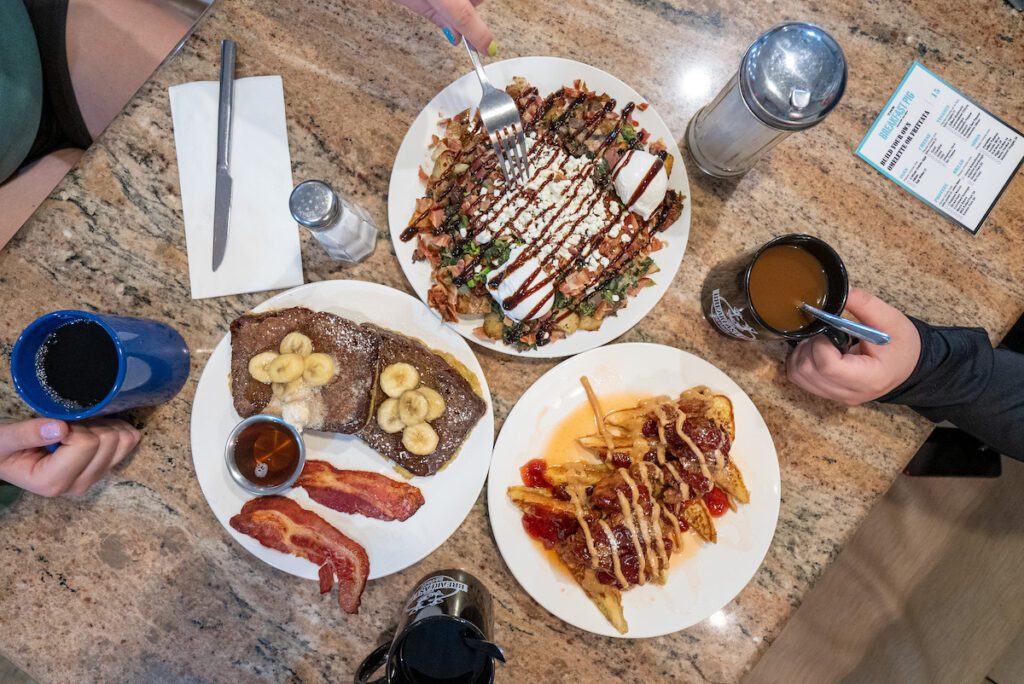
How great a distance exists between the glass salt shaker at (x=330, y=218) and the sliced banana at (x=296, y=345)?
291mm

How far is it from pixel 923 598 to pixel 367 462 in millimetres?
2443

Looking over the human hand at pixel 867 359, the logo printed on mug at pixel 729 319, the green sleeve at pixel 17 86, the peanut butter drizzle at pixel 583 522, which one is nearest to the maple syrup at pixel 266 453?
the peanut butter drizzle at pixel 583 522

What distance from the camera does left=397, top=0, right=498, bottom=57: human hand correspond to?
1466 mm

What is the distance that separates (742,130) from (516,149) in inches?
26.3

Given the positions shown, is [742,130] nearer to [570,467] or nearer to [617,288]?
Result: [617,288]

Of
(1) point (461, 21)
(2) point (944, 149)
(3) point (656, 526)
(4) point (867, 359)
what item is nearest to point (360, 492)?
(3) point (656, 526)

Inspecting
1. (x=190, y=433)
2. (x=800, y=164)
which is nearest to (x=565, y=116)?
(x=800, y=164)

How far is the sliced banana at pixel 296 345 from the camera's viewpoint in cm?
162

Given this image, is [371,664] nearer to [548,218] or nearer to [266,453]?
[266,453]

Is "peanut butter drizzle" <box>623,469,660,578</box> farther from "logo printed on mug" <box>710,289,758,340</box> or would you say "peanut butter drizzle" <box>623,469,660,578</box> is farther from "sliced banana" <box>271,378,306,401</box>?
"sliced banana" <box>271,378,306,401</box>

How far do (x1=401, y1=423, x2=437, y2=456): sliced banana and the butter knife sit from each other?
840 mm

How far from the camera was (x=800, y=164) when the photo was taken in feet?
6.04

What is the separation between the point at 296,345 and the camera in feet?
5.32

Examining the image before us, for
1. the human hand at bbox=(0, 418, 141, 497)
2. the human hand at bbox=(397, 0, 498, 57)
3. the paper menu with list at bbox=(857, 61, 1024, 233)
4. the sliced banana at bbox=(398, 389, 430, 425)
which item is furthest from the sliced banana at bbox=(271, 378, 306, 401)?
the paper menu with list at bbox=(857, 61, 1024, 233)
